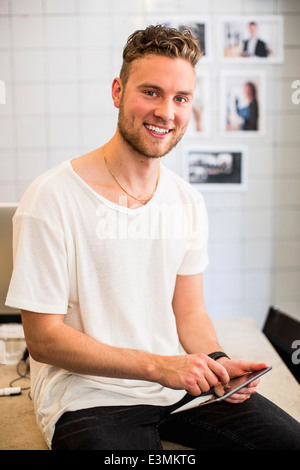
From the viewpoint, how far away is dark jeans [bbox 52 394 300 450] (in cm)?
93

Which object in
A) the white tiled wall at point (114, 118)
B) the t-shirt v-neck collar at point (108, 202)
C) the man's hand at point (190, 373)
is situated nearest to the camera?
the man's hand at point (190, 373)

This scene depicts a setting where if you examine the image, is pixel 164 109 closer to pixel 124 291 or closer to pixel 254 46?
pixel 124 291

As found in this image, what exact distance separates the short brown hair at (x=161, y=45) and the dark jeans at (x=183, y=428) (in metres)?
0.73

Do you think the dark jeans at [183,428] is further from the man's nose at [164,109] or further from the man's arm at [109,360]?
the man's nose at [164,109]

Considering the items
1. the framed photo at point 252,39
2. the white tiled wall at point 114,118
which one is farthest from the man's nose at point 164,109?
the framed photo at point 252,39

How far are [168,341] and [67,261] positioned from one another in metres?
0.31

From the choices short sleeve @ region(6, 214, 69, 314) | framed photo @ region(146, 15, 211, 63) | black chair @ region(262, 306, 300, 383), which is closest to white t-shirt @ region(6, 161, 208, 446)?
short sleeve @ region(6, 214, 69, 314)

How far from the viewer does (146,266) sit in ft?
3.69

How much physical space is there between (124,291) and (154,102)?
420 mm

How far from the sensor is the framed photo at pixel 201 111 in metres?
2.65

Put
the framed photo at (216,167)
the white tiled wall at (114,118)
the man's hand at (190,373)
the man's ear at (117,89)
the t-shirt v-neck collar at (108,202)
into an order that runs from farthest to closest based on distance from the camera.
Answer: the framed photo at (216,167) < the white tiled wall at (114,118) < the man's ear at (117,89) < the t-shirt v-neck collar at (108,202) < the man's hand at (190,373)

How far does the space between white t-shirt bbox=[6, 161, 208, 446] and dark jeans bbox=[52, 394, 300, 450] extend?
32mm
